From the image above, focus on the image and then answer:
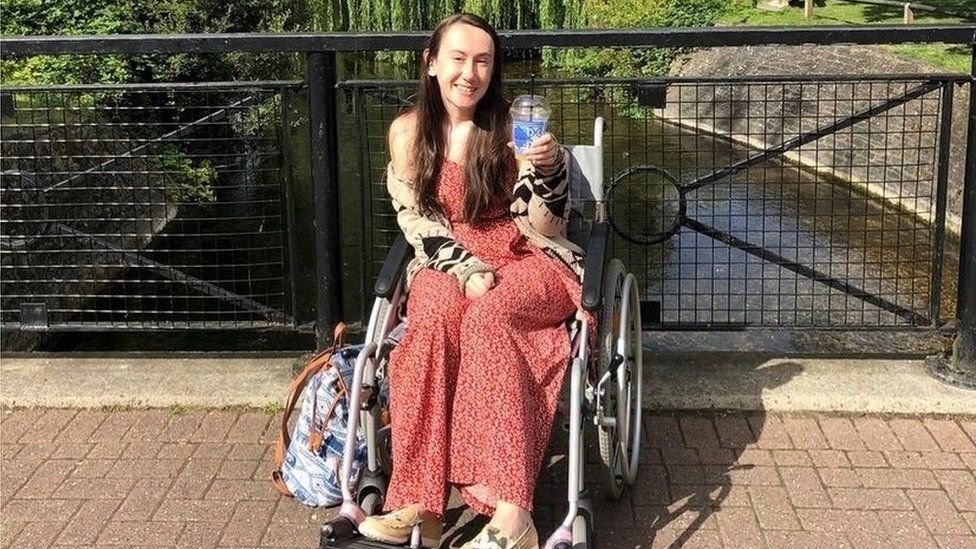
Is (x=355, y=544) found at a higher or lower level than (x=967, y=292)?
lower

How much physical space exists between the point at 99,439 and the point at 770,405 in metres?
2.65

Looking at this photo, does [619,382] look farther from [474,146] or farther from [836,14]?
[836,14]

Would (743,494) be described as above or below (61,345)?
above

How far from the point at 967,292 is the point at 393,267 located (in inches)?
96.7

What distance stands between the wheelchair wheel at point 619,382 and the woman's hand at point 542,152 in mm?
456

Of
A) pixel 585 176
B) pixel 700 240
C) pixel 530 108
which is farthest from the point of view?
pixel 700 240

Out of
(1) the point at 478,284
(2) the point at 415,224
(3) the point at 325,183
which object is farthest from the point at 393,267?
(3) the point at 325,183

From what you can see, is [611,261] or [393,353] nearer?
[393,353]

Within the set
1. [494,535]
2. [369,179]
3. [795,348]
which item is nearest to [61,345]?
[369,179]

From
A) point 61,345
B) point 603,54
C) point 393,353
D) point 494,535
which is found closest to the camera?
point 494,535

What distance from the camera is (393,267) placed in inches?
134

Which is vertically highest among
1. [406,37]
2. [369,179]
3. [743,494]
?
[406,37]

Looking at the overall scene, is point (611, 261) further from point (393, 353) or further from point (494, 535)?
point (494, 535)

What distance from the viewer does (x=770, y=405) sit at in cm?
418
